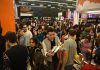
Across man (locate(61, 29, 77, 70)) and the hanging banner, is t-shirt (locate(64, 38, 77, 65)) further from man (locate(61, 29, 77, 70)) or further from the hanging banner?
the hanging banner

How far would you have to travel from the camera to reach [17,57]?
389cm

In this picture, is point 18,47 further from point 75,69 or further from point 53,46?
point 75,69

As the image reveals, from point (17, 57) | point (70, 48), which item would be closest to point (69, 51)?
point (70, 48)

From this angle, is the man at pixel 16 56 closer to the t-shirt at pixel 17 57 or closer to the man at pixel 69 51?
the t-shirt at pixel 17 57

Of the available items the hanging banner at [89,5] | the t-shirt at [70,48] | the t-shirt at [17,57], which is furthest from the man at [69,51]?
the t-shirt at [17,57]

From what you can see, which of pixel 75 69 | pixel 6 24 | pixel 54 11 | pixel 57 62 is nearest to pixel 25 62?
pixel 57 62

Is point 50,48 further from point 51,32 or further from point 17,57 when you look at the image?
point 17,57

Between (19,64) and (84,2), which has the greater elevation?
(84,2)

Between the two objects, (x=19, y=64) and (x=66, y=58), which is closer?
(x=19, y=64)

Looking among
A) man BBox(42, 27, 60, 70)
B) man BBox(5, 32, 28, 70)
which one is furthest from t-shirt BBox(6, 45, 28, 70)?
man BBox(42, 27, 60, 70)

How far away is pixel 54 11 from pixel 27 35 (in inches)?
1144

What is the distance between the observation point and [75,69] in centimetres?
526

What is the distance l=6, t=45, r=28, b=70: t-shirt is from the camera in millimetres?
3854

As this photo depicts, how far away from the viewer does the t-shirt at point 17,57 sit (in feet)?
12.6
